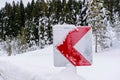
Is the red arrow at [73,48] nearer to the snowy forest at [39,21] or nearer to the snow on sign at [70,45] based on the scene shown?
the snow on sign at [70,45]

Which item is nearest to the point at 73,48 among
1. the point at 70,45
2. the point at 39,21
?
the point at 70,45

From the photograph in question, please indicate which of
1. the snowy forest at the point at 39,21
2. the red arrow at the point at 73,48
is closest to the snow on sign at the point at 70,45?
the red arrow at the point at 73,48

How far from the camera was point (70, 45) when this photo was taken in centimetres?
484

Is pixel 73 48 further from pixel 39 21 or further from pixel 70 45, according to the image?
pixel 39 21

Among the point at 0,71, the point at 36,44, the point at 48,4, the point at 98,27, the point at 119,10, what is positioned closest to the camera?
the point at 0,71

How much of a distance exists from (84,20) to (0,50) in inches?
1080

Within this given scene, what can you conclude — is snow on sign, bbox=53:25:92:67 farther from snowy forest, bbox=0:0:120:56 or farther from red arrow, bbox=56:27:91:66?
snowy forest, bbox=0:0:120:56

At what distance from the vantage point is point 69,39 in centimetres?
486

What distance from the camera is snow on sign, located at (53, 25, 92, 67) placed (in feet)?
15.8

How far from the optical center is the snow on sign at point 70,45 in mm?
4816

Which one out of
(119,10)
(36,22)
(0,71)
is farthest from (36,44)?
(0,71)

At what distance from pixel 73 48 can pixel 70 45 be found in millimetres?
64

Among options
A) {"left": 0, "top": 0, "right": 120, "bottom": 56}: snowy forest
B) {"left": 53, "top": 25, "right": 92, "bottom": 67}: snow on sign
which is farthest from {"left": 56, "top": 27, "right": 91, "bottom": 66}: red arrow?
{"left": 0, "top": 0, "right": 120, "bottom": 56}: snowy forest

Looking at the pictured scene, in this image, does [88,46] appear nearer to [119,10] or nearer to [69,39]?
[69,39]
